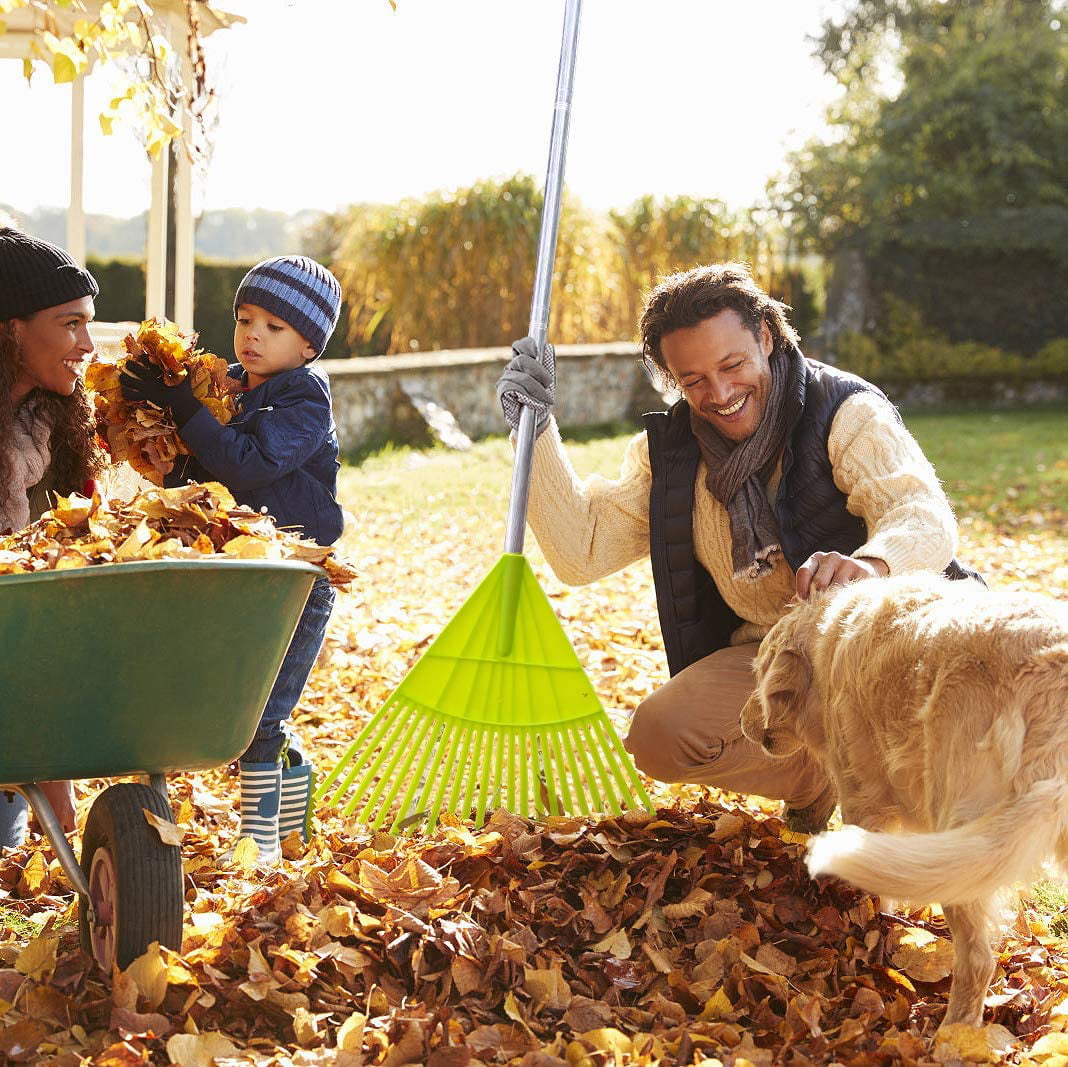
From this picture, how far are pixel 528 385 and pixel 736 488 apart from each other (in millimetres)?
644

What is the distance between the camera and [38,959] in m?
2.41

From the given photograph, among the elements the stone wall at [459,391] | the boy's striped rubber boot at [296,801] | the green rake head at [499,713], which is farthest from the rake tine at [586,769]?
the stone wall at [459,391]

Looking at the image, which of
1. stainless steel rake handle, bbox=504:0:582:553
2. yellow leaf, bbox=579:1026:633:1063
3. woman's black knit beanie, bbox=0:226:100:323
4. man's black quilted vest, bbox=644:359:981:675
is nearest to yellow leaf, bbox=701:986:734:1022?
yellow leaf, bbox=579:1026:633:1063

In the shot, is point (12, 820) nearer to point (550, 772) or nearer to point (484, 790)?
point (484, 790)

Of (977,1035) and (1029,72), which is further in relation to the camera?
(1029,72)

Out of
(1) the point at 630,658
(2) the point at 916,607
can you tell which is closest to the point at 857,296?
(1) the point at 630,658

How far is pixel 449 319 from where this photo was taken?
1462cm

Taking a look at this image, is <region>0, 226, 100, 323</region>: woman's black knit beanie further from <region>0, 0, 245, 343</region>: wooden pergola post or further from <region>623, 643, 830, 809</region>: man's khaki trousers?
<region>0, 0, 245, 343</region>: wooden pergola post

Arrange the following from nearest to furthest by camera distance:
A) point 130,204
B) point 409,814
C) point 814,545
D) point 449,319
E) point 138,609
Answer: point 138,609
point 814,545
point 409,814
point 130,204
point 449,319

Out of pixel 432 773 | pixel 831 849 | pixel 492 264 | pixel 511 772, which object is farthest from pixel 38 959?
pixel 492 264

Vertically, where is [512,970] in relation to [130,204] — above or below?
below

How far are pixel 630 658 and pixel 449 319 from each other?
9.99 m

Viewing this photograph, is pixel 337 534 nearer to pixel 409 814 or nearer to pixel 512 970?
pixel 409 814

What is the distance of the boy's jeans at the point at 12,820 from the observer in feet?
10.3
